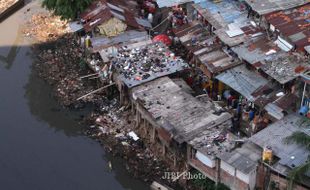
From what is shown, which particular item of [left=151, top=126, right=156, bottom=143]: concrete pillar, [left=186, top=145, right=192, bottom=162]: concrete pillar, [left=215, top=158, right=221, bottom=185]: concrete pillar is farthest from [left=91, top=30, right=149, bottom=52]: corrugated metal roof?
[left=215, top=158, right=221, bottom=185]: concrete pillar

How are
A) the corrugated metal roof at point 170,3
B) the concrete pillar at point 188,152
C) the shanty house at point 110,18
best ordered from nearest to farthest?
the concrete pillar at point 188,152 < the shanty house at point 110,18 < the corrugated metal roof at point 170,3

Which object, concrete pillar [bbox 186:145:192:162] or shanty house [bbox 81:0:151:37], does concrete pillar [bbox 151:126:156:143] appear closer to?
concrete pillar [bbox 186:145:192:162]

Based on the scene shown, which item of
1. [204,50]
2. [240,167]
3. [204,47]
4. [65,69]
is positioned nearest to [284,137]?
[240,167]

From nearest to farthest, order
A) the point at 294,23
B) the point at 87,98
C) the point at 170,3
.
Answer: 1. the point at 294,23
2. the point at 87,98
3. the point at 170,3

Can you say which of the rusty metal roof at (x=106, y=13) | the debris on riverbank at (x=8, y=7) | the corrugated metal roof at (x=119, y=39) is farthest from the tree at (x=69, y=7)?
the debris on riverbank at (x=8, y=7)

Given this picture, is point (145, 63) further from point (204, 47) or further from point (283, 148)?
point (283, 148)

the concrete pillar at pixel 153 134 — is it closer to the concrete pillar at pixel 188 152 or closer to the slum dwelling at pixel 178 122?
the slum dwelling at pixel 178 122
